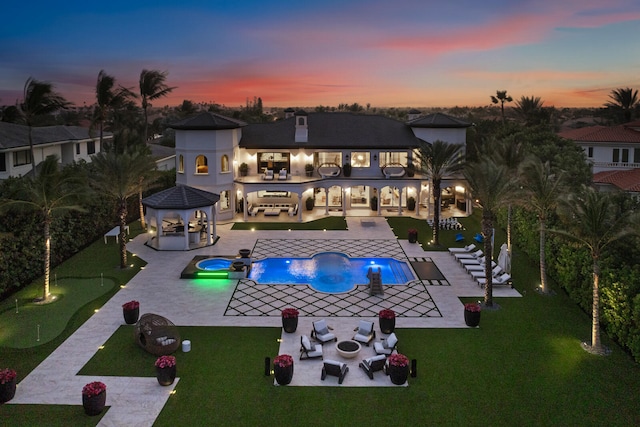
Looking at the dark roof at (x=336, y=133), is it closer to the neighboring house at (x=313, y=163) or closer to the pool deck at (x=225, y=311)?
the neighboring house at (x=313, y=163)

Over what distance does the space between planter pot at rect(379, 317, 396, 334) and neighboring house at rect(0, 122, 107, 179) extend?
21872mm

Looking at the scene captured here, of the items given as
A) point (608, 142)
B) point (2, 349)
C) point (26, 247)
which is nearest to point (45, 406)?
point (2, 349)

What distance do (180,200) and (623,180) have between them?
114 ft

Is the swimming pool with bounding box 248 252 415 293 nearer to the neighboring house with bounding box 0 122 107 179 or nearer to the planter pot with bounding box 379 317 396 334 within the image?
the planter pot with bounding box 379 317 396 334

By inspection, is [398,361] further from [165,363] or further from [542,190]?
[542,190]

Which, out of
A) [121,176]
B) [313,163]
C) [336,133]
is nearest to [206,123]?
[313,163]

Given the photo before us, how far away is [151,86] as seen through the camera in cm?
4725

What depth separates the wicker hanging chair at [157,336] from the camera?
16812mm

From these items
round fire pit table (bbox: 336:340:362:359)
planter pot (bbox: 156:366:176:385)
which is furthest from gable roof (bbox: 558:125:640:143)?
planter pot (bbox: 156:366:176:385)

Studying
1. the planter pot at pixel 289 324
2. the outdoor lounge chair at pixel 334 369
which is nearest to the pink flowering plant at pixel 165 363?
the outdoor lounge chair at pixel 334 369

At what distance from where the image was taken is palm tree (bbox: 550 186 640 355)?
16672mm

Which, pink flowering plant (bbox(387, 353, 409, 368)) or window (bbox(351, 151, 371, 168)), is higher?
window (bbox(351, 151, 371, 168))

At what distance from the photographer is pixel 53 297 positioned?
2223 cm

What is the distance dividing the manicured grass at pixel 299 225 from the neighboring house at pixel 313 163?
136 cm
